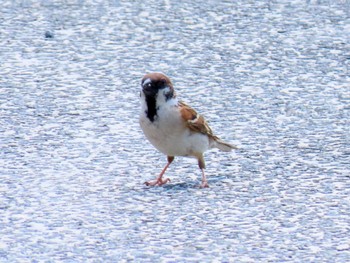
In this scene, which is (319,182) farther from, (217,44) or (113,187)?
(217,44)

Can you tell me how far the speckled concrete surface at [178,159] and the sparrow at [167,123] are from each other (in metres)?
0.17

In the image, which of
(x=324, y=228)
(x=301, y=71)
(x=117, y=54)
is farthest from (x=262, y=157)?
(x=117, y=54)

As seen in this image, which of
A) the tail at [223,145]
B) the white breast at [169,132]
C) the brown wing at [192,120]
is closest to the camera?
the white breast at [169,132]

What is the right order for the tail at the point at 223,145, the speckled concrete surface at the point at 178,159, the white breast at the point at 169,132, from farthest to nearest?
the tail at the point at 223,145
the white breast at the point at 169,132
the speckled concrete surface at the point at 178,159

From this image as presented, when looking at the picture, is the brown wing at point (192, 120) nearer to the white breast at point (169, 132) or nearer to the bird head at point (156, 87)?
the white breast at point (169, 132)

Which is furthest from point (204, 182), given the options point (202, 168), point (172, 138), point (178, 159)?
point (178, 159)

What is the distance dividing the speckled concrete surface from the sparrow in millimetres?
171

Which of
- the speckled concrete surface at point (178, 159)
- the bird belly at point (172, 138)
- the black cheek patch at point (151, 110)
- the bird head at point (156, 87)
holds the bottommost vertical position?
the speckled concrete surface at point (178, 159)

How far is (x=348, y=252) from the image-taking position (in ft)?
17.3

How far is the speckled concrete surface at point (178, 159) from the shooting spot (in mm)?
5535

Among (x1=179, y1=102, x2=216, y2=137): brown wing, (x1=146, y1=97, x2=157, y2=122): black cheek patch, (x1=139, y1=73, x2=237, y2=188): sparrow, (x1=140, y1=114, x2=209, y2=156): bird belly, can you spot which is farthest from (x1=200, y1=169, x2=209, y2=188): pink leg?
(x1=146, y1=97, x2=157, y2=122): black cheek patch

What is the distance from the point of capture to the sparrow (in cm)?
632

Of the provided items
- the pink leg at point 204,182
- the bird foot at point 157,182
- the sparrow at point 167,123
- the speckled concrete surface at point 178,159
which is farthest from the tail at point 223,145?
the bird foot at point 157,182

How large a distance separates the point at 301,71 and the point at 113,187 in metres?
2.72
